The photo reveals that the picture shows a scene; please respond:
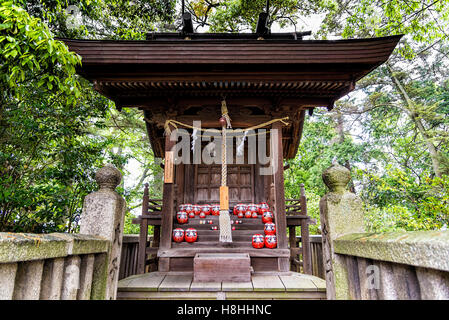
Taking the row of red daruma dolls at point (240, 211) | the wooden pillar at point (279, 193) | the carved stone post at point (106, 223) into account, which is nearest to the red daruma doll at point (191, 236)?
the row of red daruma dolls at point (240, 211)

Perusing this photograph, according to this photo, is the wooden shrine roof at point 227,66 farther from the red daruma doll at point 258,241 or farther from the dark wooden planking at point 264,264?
the dark wooden planking at point 264,264

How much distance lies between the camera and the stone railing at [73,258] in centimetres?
125

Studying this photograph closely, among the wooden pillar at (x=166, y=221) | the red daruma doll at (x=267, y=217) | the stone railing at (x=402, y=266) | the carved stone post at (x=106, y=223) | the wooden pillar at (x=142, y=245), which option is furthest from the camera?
the wooden pillar at (x=142, y=245)

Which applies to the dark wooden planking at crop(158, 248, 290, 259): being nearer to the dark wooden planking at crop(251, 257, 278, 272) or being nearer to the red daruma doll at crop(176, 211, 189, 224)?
the dark wooden planking at crop(251, 257, 278, 272)

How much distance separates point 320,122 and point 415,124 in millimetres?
5007

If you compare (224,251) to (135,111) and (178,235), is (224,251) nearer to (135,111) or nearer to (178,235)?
(178,235)

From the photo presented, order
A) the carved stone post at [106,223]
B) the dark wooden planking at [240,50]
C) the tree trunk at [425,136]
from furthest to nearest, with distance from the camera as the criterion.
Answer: the tree trunk at [425,136]
the dark wooden planking at [240,50]
the carved stone post at [106,223]

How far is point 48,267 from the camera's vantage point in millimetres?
1647

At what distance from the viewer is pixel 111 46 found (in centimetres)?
423

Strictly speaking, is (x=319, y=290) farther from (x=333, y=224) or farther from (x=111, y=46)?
(x=111, y=46)

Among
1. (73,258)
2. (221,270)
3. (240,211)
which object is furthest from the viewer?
(240,211)

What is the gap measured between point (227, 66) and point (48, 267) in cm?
397

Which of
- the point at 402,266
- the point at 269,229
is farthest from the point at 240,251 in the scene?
the point at 402,266

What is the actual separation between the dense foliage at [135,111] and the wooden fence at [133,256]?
4.13 feet
